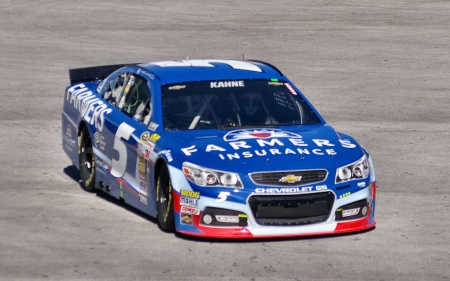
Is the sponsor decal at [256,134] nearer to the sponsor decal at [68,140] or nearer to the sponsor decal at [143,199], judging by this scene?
the sponsor decal at [143,199]

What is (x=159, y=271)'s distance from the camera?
8859 millimetres

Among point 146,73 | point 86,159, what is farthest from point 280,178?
point 86,159

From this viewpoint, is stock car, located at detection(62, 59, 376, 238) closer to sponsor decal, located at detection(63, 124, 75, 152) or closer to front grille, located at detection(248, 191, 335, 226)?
front grille, located at detection(248, 191, 335, 226)

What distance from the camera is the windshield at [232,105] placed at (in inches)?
426

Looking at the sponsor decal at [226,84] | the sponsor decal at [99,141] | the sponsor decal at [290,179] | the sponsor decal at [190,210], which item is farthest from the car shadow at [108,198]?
the sponsor decal at [290,179]

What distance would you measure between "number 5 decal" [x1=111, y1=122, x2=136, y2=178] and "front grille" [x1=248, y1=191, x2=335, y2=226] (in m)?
1.86

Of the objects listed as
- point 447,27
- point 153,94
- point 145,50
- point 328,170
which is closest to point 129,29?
point 145,50

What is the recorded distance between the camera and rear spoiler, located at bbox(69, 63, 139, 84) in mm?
13492

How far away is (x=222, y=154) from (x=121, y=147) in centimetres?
157

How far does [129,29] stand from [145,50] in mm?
2570

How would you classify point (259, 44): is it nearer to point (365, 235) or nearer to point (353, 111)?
point (353, 111)

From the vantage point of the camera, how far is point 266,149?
9.98m

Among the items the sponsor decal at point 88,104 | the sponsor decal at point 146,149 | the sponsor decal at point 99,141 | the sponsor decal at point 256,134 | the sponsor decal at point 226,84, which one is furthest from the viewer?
the sponsor decal at point 88,104

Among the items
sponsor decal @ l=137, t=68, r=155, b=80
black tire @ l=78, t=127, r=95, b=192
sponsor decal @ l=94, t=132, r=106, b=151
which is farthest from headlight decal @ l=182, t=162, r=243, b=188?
black tire @ l=78, t=127, r=95, b=192
